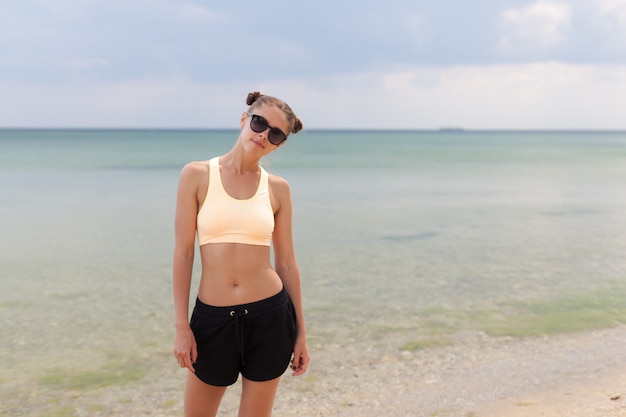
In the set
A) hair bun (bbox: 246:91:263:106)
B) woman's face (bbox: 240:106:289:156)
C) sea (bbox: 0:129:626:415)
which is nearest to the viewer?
woman's face (bbox: 240:106:289:156)

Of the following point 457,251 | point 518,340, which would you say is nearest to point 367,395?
point 518,340

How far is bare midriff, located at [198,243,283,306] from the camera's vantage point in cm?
343

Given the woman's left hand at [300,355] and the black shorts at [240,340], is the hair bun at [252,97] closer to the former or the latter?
the black shorts at [240,340]

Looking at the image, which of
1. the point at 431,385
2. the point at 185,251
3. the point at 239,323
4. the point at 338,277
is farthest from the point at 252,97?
the point at 338,277

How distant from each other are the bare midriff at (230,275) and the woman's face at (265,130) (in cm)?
54

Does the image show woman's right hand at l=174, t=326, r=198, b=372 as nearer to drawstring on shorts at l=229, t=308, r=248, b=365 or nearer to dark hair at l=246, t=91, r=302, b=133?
drawstring on shorts at l=229, t=308, r=248, b=365

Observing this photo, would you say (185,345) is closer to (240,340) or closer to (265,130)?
(240,340)

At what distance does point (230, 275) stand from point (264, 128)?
81cm

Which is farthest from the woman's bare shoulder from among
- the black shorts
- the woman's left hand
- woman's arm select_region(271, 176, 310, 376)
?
the woman's left hand

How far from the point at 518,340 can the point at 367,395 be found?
279 centimetres

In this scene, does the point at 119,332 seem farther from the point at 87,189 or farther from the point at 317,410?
the point at 87,189

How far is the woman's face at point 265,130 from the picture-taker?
345cm

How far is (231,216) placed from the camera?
11.1 ft

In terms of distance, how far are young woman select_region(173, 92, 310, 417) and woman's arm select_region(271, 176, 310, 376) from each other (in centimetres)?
5
